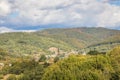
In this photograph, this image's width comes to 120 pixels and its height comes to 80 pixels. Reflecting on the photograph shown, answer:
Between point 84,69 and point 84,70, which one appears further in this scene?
point 84,69

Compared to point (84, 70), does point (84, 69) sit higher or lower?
higher

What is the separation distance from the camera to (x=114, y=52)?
14288cm

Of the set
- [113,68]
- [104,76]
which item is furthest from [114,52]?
[104,76]

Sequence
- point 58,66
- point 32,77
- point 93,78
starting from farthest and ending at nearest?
point 32,77
point 58,66
point 93,78

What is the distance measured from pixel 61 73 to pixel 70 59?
10.1m

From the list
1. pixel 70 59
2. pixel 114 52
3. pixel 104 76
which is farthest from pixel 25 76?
pixel 104 76

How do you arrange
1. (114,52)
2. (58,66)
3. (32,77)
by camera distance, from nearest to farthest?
(58,66), (114,52), (32,77)

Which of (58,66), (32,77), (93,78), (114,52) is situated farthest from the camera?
(32,77)

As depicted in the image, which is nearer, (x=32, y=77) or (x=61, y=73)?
(x=61, y=73)

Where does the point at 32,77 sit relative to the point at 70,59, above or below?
below

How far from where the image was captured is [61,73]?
10012cm

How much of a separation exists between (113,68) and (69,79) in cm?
1815

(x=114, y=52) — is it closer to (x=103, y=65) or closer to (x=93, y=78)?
(x=103, y=65)

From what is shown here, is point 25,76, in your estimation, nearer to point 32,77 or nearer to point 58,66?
point 32,77
